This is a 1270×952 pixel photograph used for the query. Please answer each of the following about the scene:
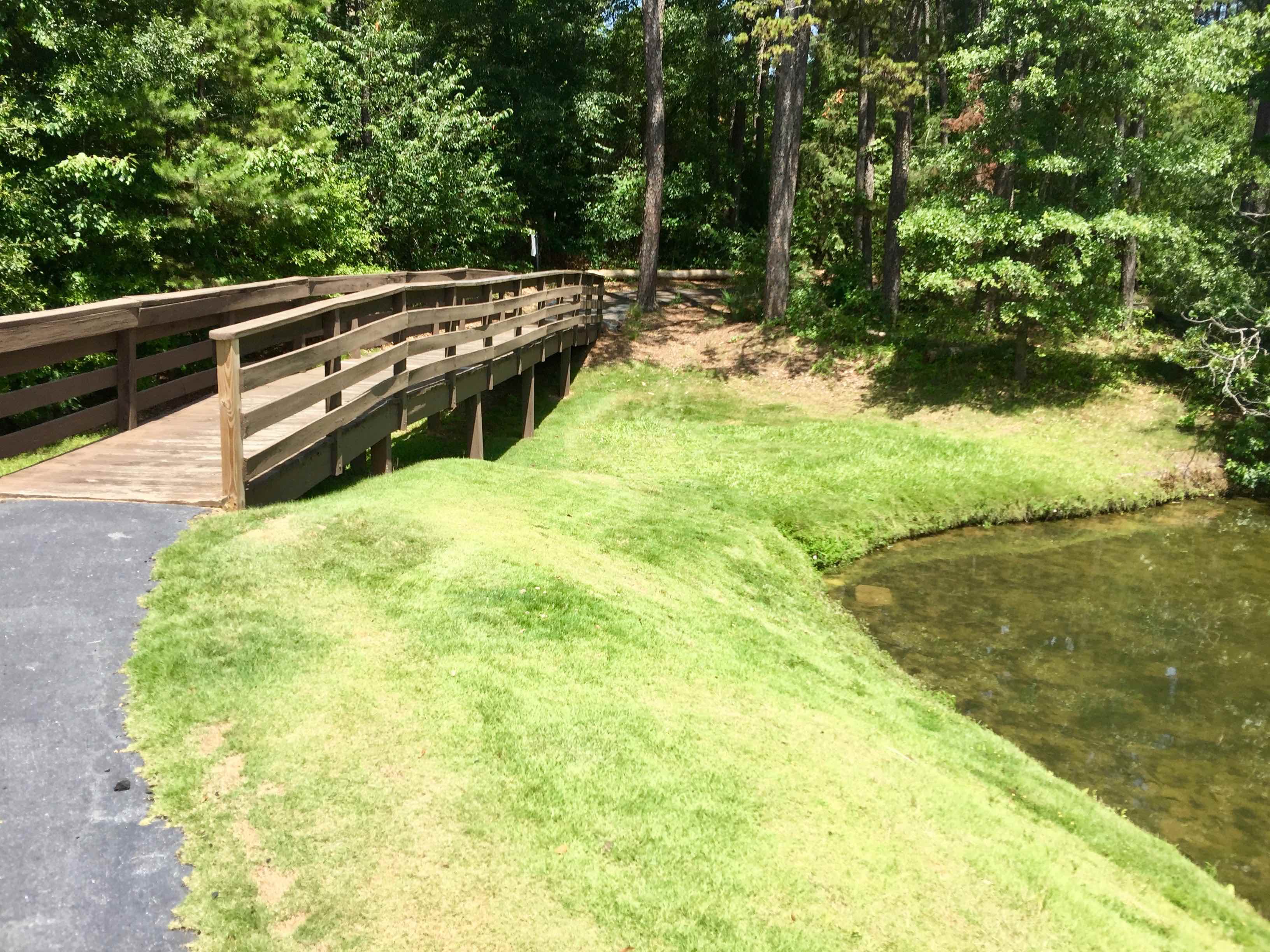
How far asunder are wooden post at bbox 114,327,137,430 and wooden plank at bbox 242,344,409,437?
1.67 meters

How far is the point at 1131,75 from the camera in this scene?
18438 millimetres

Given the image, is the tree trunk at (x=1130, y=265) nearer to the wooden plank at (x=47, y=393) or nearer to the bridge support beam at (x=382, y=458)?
the bridge support beam at (x=382, y=458)

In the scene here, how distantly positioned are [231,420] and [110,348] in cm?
331

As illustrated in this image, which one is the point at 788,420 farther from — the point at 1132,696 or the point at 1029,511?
the point at 1132,696

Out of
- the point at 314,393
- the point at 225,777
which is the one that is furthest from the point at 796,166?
the point at 225,777

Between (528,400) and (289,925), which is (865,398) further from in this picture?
(289,925)

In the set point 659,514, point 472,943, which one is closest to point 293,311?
point 659,514

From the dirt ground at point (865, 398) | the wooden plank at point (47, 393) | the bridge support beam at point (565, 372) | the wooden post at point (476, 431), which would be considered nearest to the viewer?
the wooden plank at point (47, 393)

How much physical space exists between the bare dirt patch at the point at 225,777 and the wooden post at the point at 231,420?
10.4 feet

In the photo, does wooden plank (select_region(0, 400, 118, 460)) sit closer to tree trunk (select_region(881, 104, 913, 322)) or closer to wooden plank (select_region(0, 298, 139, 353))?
wooden plank (select_region(0, 298, 139, 353))

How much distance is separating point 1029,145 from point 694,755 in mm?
17601

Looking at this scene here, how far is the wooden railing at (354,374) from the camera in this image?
7648 mm

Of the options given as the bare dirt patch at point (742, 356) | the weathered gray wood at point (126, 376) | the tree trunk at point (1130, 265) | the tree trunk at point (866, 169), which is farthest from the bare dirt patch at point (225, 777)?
the tree trunk at point (866, 169)

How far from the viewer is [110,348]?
973 cm
